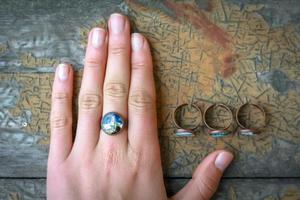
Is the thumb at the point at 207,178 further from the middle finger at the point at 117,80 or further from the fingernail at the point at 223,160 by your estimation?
the middle finger at the point at 117,80

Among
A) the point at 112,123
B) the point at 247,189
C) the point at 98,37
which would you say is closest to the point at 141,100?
the point at 112,123

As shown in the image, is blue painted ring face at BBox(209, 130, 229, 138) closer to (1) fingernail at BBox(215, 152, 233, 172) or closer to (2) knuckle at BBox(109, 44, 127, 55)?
(1) fingernail at BBox(215, 152, 233, 172)

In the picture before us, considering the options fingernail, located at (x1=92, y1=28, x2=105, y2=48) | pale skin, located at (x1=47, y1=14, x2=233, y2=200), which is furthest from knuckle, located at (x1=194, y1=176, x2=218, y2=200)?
fingernail, located at (x1=92, y1=28, x2=105, y2=48)

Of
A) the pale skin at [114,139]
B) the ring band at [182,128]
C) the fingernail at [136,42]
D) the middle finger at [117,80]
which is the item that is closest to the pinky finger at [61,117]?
the pale skin at [114,139]

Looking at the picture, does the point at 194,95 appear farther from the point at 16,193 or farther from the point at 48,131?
the point at 16,193

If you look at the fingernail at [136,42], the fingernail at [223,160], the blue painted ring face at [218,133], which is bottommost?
the fingernail at [223,160]

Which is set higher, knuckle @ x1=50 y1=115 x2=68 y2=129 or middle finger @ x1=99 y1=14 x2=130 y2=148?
middle finger @ x1=99 y1=14 x2=130 y2=148
